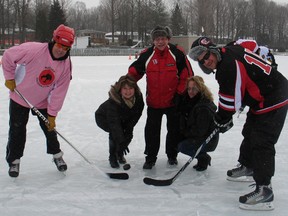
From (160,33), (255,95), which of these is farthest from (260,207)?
(160,33)

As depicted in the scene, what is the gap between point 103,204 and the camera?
321cm

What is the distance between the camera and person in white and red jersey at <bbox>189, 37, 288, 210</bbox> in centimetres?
299

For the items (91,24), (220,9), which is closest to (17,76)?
(220,9)

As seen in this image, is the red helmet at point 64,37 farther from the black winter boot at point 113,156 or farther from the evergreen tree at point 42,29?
the evergreen tree at point 42,29

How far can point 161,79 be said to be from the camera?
12.8ft

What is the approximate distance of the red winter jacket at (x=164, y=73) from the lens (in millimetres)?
3898

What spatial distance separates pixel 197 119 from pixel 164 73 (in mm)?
591

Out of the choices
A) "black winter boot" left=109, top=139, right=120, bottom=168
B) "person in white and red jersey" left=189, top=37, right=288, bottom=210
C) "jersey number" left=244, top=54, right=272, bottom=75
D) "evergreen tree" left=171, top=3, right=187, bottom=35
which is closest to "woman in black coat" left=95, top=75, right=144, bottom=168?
"black winter boot" left=109, top=139, right=120, bottom=168

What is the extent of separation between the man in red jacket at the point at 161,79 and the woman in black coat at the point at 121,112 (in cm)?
15

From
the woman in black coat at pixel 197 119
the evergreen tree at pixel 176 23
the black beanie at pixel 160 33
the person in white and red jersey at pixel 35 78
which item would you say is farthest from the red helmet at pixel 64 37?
the evergreen tree at pixel 176 23

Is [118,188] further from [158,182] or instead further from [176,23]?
[176,23]

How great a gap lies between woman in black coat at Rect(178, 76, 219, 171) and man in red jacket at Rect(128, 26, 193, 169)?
108mm

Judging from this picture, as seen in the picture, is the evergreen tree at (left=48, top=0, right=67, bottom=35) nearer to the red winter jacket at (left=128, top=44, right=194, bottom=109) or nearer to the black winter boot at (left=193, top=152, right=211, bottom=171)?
the red winter jacket at (left=128, top=44, right=194, bottom=109)

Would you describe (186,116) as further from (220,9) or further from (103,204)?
(220,9)
